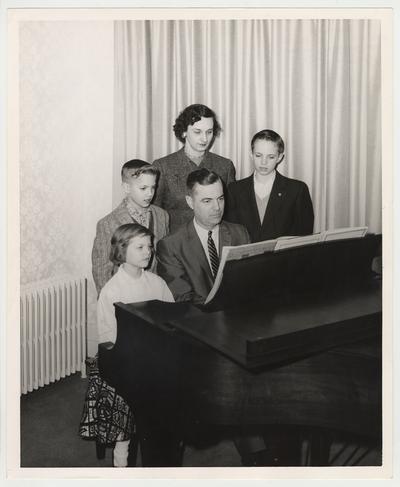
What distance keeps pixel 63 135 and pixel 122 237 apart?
64 cm

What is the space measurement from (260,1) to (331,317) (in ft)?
5.51

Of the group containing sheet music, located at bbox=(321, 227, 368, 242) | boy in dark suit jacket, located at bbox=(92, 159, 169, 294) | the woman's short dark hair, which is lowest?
sheet music, located at bbox=(321, 227, 368, 242)

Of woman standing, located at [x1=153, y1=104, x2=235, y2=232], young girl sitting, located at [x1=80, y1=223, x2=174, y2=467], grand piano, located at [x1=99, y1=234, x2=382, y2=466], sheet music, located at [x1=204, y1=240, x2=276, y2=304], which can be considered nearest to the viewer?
grand piano, located at [x1=99, y1=234, x2=382, y2=466]

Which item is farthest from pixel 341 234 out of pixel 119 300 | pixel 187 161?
pixel 119 300

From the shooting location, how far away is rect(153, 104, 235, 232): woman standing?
2.87m

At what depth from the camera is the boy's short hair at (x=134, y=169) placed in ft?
9.39

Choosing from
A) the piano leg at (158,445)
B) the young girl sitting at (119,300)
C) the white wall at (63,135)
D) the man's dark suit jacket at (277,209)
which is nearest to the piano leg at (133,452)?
the young girl sitting at (119,300)

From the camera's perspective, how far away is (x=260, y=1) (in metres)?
2.72

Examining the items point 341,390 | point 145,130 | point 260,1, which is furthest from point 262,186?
point 341,390

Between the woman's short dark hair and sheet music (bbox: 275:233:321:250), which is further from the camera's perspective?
the woman's short dark hair

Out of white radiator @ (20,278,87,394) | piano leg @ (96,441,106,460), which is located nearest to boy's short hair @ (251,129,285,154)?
white radiator @ (20,278,87,394)

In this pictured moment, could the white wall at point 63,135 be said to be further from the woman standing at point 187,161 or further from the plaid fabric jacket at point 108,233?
the woman standing at point 187,161

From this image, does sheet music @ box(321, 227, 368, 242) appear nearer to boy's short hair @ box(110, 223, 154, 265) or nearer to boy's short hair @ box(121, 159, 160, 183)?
boy's short hair @ box(110, 223, 154, 265)

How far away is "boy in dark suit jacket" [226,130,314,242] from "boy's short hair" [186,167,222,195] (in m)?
0.14
